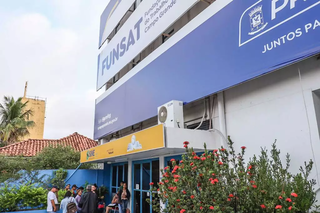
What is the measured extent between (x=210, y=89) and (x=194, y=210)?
9.58 ft

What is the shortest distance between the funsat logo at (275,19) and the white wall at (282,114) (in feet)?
1.90

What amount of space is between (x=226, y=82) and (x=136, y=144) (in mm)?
2791

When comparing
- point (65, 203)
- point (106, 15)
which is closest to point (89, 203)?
point (65, 203)

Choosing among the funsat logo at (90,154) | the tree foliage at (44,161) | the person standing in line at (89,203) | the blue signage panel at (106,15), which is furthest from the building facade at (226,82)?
the tree foliage at (44,161)

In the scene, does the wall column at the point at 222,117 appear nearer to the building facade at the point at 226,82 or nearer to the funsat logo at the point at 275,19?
the building facade at the point at 226,82

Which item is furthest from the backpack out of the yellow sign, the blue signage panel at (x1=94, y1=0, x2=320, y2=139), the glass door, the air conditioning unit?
the air conditioning unit

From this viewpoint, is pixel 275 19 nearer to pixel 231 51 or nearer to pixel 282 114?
pixel 231 51

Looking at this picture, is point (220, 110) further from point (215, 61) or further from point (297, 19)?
point (297, 19)

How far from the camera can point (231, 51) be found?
5.28 metres

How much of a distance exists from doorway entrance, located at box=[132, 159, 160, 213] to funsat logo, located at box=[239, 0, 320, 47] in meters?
5.17

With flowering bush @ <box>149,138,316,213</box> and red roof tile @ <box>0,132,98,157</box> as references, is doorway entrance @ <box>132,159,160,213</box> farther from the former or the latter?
red roof tile @ <box>0,132,98,157</box>

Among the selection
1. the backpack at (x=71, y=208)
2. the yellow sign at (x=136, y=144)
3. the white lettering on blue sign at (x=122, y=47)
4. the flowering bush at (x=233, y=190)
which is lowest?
the backpack at (x=71, y=208)

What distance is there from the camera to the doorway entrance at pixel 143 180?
8.66 m

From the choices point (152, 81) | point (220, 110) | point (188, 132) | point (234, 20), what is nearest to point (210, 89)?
point (220, 110)
